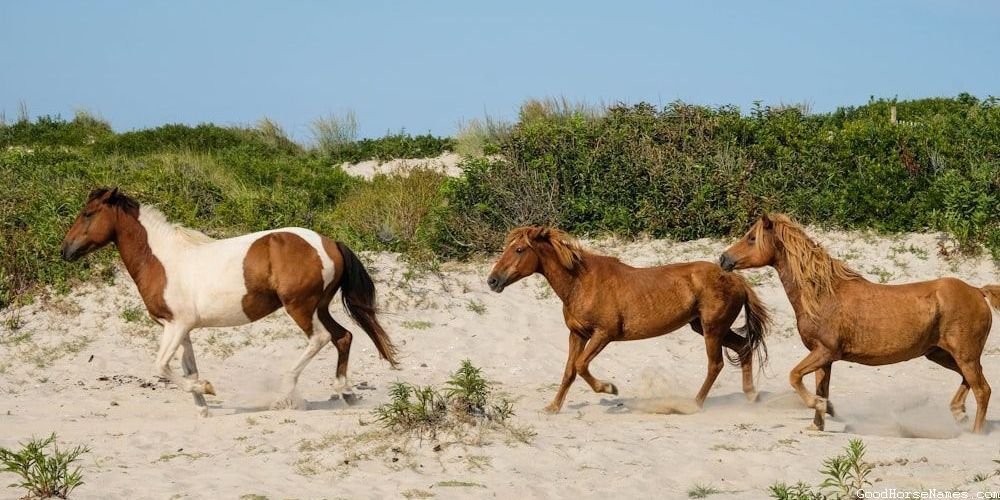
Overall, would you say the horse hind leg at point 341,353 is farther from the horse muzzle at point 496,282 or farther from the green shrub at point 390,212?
the green shrub at point 390,212

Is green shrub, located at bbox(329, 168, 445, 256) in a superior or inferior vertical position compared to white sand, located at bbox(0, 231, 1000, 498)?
superior

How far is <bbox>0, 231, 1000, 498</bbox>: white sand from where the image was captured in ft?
24.1

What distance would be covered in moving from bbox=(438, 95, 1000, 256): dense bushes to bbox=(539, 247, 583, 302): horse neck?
5.55 metres

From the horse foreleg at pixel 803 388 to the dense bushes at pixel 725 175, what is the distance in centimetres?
611

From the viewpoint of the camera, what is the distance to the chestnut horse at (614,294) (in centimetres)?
991

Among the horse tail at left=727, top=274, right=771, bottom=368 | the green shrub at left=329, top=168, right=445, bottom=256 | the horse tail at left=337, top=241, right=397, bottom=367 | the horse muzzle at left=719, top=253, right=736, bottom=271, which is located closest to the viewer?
the horse muzzle at left=719, top=253, right=736, bottom=271

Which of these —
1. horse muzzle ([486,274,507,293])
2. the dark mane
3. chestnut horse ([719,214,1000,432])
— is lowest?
chestnut horse ([719,214,1000,432])

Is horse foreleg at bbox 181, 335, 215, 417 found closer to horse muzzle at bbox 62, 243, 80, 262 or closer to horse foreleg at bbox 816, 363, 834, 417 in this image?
horse muzzle at bbox 62, 243, 80, 262

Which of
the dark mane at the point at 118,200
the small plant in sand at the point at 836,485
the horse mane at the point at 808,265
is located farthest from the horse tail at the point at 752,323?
the dark mane at the point at 118,200

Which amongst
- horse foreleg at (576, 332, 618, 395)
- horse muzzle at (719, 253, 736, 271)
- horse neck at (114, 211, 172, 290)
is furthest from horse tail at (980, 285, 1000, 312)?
horse neck at (114, 211, 172, 290)

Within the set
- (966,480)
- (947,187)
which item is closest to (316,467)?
(966,480)

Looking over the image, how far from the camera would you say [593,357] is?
9906 millimetres

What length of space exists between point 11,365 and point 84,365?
703 mm

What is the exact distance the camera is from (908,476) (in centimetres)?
731
